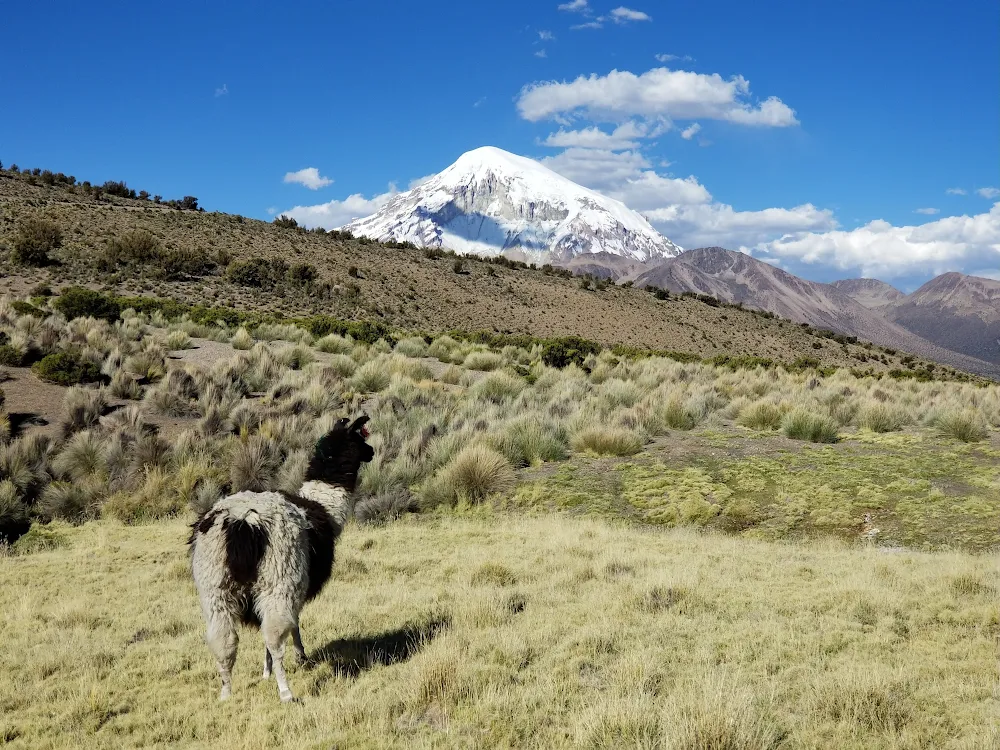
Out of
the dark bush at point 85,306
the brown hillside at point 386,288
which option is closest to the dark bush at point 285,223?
the brown hillside at point 386,288

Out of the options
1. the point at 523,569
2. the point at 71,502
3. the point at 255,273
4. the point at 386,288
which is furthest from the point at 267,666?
the point at 386,288

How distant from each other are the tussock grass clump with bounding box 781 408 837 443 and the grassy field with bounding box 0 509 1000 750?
5.20 metres

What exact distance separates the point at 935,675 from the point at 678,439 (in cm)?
810

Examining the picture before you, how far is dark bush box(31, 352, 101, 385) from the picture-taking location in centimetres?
1354

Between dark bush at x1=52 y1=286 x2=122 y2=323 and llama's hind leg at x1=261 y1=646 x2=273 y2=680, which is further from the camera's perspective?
dark bush at x1=52 y1=286 x2=122 y2=323

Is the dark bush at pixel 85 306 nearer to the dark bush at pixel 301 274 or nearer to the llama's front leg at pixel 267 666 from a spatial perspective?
the dark bush at pixel 301 274

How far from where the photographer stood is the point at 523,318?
4647 centimetres

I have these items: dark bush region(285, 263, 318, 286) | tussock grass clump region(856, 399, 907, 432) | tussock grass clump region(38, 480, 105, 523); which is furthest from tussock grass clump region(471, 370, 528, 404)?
dark bush region(285, 263, 318, 286)

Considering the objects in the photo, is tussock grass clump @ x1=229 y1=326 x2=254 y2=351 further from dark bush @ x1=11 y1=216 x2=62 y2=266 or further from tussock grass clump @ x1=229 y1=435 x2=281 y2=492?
dark bush @ x1=11 y1=216 x2=62 y2=266

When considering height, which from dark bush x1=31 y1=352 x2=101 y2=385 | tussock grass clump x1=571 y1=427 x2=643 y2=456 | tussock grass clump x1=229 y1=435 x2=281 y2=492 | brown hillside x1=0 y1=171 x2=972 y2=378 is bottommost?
tussock grass clump x1=229 y1=435 x2=281 y2=492

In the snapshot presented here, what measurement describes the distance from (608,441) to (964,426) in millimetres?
6348

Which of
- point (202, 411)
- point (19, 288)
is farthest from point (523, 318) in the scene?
point (202, 411)

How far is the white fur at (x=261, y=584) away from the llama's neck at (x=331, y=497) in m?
0.47

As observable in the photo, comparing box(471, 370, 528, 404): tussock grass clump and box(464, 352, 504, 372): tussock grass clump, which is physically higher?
box(464, 352, 504, 372): tussock grass clump
